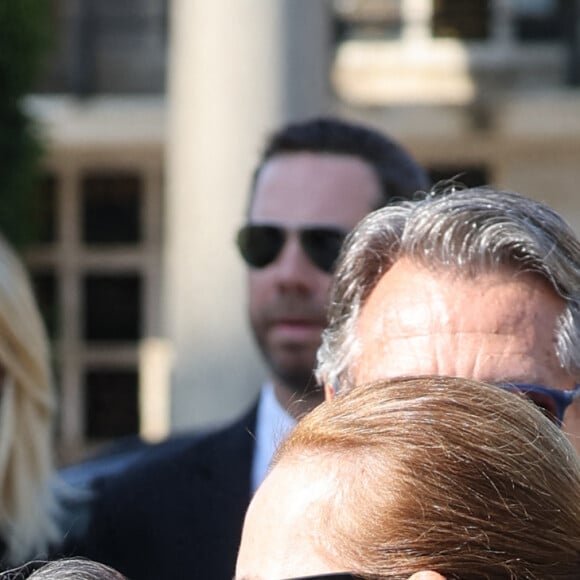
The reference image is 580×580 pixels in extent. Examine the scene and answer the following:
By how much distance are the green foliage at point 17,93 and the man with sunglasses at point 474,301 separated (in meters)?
7.09

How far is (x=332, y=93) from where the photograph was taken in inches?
435

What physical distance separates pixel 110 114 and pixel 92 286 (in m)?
1.41

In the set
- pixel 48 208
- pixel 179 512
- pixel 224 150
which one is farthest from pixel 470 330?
pixel 48 208

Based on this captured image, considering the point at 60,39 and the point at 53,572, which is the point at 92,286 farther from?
the point at 53,572

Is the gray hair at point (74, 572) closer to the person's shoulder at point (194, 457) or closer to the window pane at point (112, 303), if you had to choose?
the person's shoulder at point (194, 457)

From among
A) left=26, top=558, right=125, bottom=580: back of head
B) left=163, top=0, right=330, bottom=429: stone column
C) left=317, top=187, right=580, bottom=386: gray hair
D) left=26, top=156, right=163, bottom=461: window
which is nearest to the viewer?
left=26, top=558, right=125, bottom=580: back of head

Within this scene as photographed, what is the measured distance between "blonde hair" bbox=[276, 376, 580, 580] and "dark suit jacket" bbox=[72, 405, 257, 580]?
1.22m

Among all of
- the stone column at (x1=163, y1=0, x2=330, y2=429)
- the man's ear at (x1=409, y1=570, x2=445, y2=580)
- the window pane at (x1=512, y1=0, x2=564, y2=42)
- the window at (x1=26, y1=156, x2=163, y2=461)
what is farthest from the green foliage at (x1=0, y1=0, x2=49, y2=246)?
the man's ear at (x1=409, y1=570, x2=445, y2=580)

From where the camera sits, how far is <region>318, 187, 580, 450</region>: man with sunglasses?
1.83 meters

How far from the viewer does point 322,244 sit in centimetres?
298

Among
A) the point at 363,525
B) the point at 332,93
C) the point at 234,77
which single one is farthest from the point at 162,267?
the point at 363,525

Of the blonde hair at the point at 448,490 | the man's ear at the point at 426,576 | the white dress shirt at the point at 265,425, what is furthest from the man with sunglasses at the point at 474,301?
the white dress shirt at the point at 265,425

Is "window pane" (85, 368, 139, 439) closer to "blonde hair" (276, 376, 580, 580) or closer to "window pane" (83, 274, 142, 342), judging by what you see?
"window pane" (83, 274, 142, 342)

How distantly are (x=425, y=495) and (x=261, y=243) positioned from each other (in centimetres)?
180
